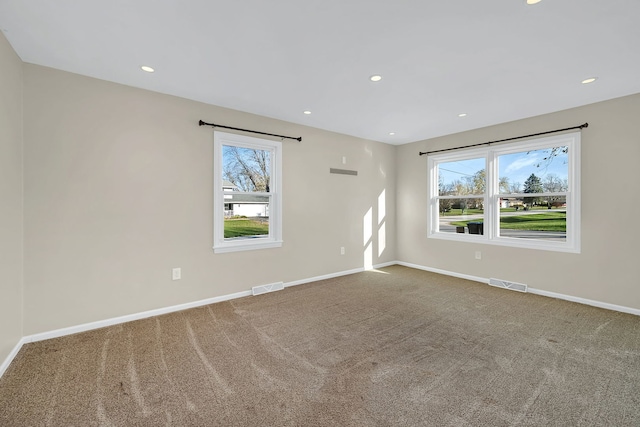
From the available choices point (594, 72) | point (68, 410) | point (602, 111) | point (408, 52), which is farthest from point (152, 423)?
point (602, 111)

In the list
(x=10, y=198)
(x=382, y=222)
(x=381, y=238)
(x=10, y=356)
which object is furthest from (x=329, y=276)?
(x=10, y=198)

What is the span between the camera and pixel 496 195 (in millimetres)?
4508

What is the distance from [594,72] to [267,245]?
163 inches

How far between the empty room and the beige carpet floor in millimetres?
20

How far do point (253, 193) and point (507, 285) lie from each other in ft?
13.4

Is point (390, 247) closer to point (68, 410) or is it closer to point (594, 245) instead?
point (594, 245)

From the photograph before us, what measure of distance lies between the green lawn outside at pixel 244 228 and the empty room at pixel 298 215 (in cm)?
2

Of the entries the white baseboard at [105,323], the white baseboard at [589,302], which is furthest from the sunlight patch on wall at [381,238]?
the white baseboard at [105,323]

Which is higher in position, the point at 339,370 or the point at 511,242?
the point at 511,242

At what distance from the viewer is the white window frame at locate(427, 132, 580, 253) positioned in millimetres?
3676

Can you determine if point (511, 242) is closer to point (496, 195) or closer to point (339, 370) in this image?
point (496, 195)

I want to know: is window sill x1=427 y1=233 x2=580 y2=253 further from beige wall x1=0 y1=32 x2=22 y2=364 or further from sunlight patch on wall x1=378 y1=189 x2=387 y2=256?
beige wall x1=0 y1=32 x2=22 y2=364

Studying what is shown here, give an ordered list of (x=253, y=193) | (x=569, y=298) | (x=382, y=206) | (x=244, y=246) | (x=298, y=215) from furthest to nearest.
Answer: (x=382, y=206) < (x=298, y=215) < (x=253, y=193) < (x=244, y=246) < (x=569, y=298)

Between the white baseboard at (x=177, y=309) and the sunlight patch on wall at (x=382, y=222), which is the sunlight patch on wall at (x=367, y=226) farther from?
the white baseboard at (x=177, y=309)
